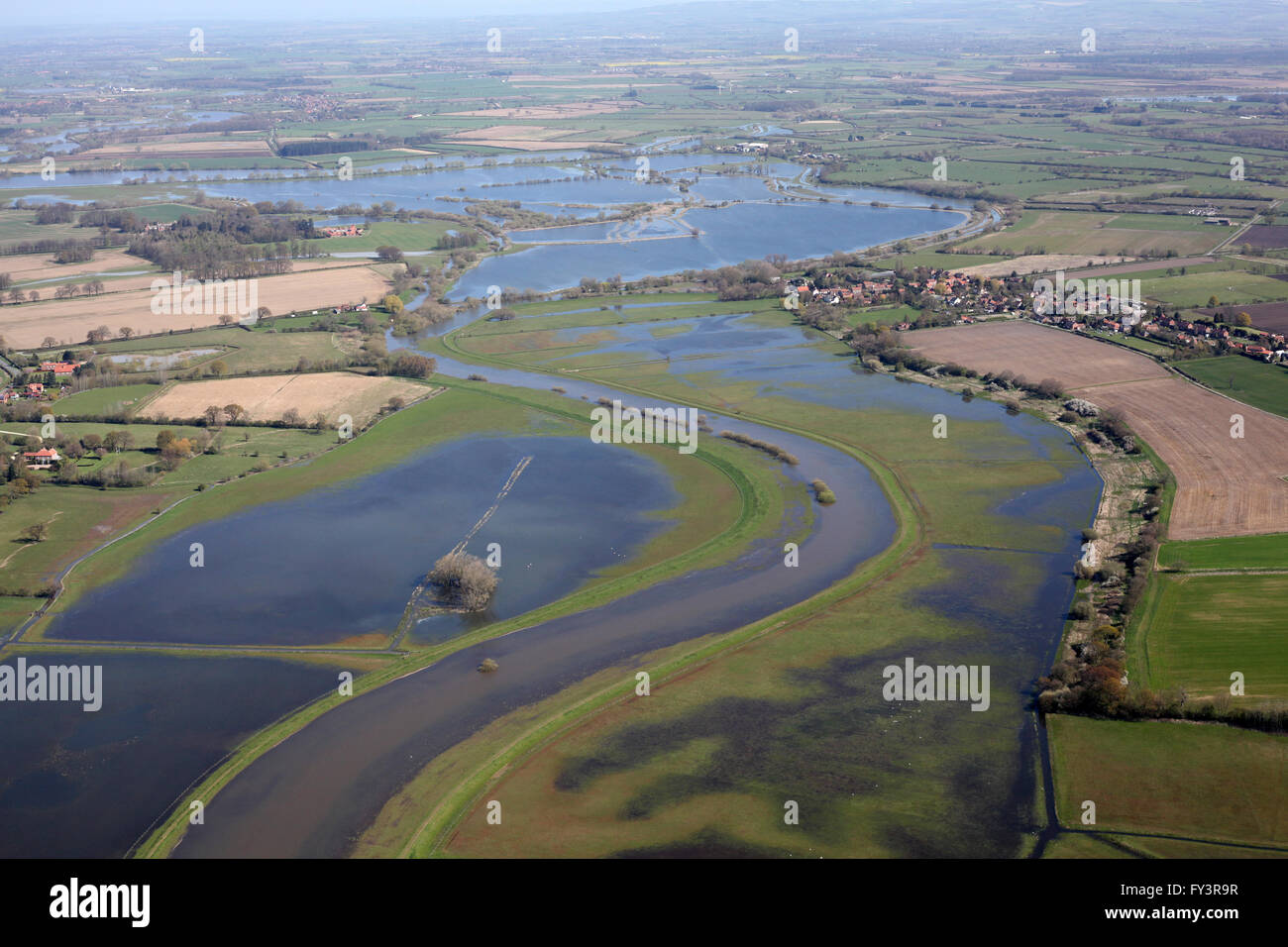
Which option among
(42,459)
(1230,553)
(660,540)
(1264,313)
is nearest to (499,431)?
(660,540)

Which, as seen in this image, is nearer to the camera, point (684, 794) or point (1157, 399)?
point (684, 794)

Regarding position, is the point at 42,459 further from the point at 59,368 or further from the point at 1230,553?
the point at 1230,553

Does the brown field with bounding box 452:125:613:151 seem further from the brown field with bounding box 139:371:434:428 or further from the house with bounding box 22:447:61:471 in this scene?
the house with bounding box 22:447:61:471

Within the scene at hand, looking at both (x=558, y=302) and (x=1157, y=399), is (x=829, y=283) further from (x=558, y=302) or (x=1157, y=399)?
(x=1157, y=399)

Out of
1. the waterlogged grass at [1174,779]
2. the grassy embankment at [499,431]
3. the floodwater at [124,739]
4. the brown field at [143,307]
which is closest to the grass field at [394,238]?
the brown field at [143,307]

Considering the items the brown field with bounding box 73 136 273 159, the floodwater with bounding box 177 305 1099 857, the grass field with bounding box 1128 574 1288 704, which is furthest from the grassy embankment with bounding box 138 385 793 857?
the brown field with bounding box 73 136 273 159

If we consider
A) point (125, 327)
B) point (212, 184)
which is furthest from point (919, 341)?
point (212, 184)
